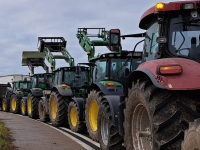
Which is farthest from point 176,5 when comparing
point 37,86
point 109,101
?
point 37,86

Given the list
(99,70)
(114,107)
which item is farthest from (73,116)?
(114,107)

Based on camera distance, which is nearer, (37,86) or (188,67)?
(188,67)

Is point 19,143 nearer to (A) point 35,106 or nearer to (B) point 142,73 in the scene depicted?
(B) point 142,73

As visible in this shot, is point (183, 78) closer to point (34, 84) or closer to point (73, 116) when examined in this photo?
point (73, 116)

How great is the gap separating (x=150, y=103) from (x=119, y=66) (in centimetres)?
466

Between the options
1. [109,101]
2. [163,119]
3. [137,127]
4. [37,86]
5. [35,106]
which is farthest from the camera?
[37,86]

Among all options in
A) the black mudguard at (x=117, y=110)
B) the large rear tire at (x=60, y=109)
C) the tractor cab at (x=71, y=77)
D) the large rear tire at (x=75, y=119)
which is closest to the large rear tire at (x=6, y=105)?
the tractor cab at (x=71, y=77)

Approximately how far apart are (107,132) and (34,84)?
12.6 m

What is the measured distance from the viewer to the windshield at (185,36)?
185 inches

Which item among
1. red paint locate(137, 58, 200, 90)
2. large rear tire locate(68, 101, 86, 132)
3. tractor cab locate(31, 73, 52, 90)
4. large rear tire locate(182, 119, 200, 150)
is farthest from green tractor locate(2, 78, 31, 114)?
large rear tire locate(182, 119, 200, 150)

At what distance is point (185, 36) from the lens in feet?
15.6

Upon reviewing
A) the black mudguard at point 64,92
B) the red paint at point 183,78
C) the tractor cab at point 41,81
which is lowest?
the tractor cab at point 41,81

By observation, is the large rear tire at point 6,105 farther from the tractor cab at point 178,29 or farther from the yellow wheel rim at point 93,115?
the tractor cab at point 178,29

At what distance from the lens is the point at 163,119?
157 inches
